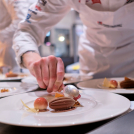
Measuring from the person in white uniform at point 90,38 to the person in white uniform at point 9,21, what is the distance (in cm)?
94

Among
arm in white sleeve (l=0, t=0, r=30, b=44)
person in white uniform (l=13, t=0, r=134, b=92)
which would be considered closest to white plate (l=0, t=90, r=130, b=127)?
person in white uniform (l=13, t=0, r=134, b=92)

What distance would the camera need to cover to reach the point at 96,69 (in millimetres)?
1423

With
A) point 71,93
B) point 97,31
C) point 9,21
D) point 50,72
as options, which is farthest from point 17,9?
point 71,93

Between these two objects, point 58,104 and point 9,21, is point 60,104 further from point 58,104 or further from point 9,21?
point 9,21

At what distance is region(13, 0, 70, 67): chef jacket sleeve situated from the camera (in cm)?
106

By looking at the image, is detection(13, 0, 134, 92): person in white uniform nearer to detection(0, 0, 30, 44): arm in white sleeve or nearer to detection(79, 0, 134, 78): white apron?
detection(79, 0, 134, 78): white apron

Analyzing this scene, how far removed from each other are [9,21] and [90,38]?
1.47 m

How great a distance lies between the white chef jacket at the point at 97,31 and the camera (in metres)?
0.97

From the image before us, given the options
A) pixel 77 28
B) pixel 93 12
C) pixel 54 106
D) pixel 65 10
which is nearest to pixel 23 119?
pixel 54 106

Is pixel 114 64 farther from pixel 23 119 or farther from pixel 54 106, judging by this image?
pixel 23 119

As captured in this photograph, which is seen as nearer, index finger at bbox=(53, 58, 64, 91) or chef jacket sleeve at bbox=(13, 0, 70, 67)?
index finger at bbox=(53, 58, 64, 91)

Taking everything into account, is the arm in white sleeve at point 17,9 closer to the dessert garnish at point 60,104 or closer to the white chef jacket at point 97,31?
the white chef jacket at point 97,31

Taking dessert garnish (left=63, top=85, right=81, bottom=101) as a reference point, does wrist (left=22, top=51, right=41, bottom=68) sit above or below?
above

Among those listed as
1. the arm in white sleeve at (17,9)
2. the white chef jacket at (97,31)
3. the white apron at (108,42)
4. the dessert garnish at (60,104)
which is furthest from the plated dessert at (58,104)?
the arm in white sleeve at (17,9)
